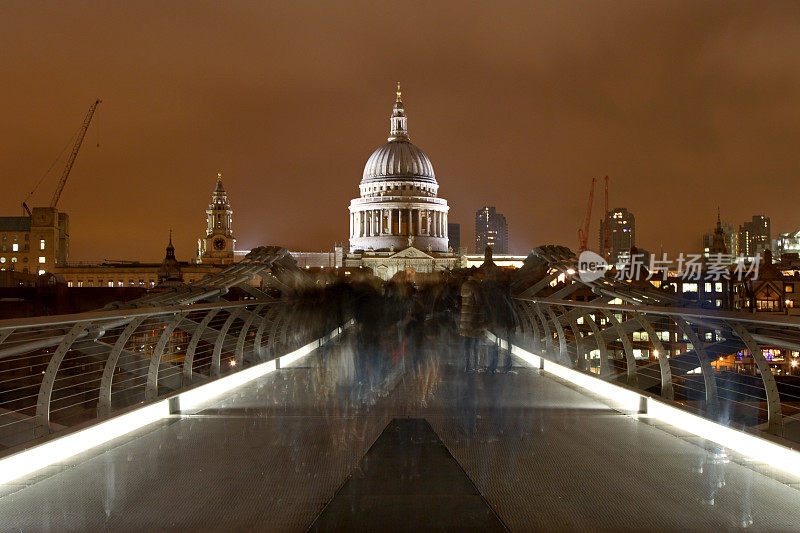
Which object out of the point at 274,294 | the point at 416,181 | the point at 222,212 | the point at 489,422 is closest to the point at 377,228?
the point at 416,181

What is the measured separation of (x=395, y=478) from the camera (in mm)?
5492

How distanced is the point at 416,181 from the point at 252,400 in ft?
425

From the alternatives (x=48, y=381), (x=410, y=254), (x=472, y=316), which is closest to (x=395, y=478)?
(x=48, y=381)

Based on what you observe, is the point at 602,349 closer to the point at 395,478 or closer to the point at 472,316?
the point at 472,316

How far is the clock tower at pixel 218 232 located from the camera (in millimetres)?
132125

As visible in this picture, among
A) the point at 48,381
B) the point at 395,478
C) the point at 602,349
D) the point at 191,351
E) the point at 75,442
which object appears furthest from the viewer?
the point at 602,349

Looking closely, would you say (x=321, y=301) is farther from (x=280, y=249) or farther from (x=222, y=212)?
(x=222, y=212)

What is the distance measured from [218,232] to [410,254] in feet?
123

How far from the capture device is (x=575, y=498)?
5.08 m

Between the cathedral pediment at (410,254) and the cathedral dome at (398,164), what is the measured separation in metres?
19.9

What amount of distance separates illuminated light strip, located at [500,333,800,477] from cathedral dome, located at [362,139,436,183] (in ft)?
425

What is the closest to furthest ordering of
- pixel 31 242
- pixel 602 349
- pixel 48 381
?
pixel 48 381 → pixel 602 349 → pixel 31 242

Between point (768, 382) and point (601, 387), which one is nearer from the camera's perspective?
point (768, 382)

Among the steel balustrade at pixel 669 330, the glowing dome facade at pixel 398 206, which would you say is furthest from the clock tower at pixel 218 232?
the steel balustrade at pixel 669 330
